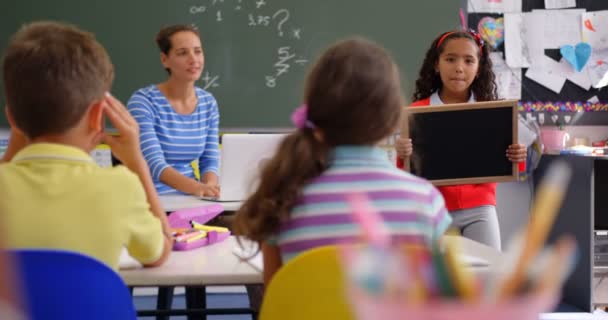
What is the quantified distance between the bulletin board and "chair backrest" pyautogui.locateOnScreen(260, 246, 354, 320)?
3445 mm

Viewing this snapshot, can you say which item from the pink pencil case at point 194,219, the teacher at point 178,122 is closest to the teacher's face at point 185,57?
the teacher at point 178,122

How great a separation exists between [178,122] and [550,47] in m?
2.47

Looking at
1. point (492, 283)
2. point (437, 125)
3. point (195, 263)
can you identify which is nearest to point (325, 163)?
point (195, 263)

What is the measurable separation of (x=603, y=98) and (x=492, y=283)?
4296mm

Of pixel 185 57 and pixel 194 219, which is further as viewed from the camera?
pixel 185 57

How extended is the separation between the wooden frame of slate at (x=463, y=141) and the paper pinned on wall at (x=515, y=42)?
2.03m

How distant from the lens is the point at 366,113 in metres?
1.20

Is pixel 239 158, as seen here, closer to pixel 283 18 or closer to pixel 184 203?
pixel 184 203

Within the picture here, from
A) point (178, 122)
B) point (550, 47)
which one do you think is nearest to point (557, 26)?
point (550, 47)

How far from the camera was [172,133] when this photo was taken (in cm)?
284

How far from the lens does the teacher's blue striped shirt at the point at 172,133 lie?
2.72 meters

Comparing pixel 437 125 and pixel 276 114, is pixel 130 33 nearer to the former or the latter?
pixel 276 114

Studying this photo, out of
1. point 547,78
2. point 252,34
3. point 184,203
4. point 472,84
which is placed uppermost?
point 252,34

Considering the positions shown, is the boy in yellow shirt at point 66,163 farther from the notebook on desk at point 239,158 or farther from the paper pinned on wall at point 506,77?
the paper pinned on wall at point 506,77
